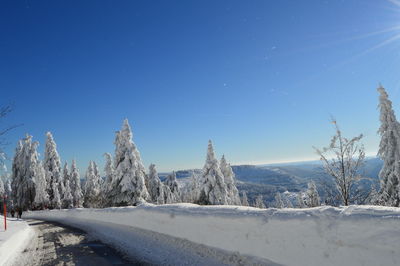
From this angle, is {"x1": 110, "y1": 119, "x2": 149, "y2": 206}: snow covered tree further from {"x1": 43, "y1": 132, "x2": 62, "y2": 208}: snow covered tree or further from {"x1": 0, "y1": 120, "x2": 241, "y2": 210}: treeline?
{"x1": 43, "y1": 132, "x2": 62, "y2": 208}: snow covered tree

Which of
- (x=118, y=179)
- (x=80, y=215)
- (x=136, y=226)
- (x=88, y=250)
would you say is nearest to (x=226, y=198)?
(x=118, y=179)

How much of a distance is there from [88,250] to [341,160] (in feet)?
56.8

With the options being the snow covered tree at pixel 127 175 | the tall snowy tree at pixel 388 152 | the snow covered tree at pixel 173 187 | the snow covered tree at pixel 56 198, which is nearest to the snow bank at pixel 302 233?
the tall snowy tree at pixel 388 152

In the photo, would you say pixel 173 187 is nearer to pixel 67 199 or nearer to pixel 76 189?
pixel 76 189

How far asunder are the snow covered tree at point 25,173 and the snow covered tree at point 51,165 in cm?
222

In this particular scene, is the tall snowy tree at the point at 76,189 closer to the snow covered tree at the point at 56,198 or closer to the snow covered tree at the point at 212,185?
the snow covered tree at the point at 56,198

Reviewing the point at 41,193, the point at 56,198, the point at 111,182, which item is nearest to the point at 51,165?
the point at 41,193

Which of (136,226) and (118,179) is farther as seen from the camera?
(118,179)

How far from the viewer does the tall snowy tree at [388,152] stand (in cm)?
2033

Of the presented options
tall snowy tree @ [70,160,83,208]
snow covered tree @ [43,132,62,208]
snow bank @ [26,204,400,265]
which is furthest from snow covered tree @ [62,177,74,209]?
snow bank @ [26,204,400,265]

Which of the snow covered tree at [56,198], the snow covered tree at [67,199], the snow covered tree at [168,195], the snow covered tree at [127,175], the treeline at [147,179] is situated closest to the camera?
the treeline at [147,179]

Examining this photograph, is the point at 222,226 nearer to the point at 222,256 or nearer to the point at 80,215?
the point at 222,256

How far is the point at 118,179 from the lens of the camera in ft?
102

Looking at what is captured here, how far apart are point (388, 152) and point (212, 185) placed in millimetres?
19657
